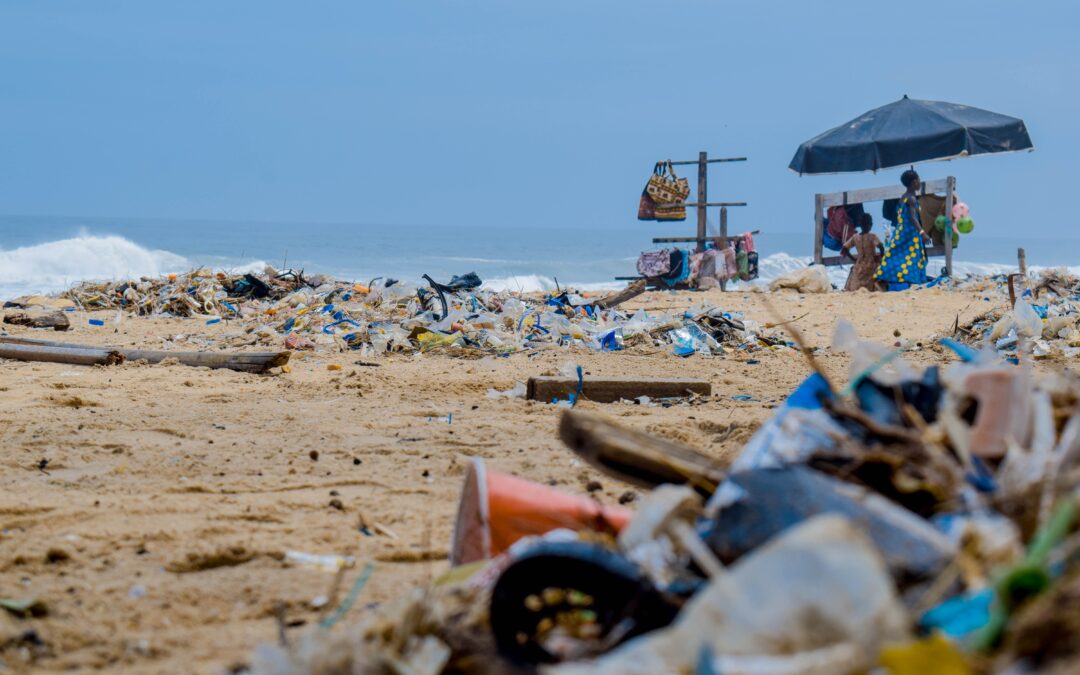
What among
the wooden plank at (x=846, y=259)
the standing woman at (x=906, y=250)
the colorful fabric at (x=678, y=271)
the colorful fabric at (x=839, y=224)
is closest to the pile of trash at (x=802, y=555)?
the standing woman at (x=906, y=250)

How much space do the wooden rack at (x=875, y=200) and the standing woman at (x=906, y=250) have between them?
1.95 feet

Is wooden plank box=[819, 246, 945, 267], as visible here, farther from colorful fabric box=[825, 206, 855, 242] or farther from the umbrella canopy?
the umbrella canopy

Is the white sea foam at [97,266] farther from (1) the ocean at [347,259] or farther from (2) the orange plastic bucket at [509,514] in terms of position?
(2) the orange plastic bucket at [509,514]

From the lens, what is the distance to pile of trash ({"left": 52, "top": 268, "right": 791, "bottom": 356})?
25.9ft

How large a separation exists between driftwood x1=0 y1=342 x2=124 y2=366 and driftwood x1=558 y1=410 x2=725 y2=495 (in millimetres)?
5831

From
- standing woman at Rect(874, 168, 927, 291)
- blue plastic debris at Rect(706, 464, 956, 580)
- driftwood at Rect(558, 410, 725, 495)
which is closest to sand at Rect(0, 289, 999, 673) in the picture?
driftwood at Rect(558, 410, 725, 495)

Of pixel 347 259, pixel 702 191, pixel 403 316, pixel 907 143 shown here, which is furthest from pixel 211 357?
pixel 347 259

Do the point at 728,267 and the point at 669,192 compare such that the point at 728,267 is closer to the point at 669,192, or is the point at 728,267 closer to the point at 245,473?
the point at 669,192

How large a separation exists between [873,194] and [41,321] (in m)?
11.5

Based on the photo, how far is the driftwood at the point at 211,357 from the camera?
671 centimetres

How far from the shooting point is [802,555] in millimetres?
1317

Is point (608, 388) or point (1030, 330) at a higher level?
point (1030, 330)

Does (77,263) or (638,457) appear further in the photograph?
(77,263)

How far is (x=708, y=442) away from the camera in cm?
429
